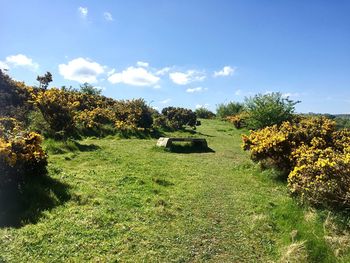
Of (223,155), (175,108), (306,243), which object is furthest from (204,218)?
(175,108)

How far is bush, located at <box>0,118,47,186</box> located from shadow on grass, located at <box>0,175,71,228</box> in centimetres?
21

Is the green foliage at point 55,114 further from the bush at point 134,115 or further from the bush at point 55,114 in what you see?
the bush at point 134,115

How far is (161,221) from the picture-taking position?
741 centimetres

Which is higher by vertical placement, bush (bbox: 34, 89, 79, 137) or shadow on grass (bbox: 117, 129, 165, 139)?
bush (bbox: 34, 89, 79, 137)

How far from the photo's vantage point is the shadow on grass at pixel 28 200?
6892 mm

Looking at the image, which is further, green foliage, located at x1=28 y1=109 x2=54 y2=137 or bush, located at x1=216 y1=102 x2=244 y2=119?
bush, located at x1=216 y1=102 x2=244 y2=119

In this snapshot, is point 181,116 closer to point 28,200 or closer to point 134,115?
point 134,115

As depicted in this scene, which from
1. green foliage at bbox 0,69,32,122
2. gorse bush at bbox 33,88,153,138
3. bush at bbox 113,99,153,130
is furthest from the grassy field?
bush at bbox 113,99,153,130

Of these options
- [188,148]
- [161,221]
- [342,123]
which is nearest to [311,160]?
[161,221]

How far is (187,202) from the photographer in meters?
8.77

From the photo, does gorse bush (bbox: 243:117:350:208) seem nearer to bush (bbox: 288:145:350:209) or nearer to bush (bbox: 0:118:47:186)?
bush (bbox: 288:145:350:209)

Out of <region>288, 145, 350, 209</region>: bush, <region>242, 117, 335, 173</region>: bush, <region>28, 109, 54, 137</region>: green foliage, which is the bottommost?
<region>288, 145, 350, 209</region>: bush

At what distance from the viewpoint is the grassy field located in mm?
6023

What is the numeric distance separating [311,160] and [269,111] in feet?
51.0
